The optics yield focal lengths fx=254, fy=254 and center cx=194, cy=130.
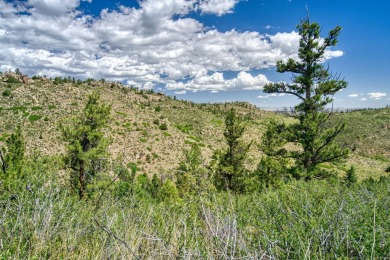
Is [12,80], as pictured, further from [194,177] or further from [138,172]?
[194,177]

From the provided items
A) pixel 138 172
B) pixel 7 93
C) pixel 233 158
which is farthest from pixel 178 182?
pixel 7 93

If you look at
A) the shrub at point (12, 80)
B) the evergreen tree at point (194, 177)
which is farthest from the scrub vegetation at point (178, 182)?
the shrub at point (12, 80)

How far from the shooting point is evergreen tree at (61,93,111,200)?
20.5 meters

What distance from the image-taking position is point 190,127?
57469 mm

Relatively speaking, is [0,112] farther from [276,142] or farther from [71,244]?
[71,244]

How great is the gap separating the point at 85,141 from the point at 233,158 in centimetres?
1344

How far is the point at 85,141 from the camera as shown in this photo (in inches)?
848

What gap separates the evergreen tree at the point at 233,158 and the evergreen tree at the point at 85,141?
10.6 meters

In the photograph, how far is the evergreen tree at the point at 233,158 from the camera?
23.5 meters

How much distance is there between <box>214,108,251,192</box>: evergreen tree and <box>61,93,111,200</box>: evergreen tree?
1061 cm

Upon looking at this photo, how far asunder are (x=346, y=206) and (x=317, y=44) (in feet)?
60.8

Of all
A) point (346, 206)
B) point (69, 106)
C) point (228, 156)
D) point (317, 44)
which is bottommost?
point (228, 156)

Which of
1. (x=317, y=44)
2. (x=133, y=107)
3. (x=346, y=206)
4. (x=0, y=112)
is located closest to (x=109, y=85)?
(x=133, y=107)

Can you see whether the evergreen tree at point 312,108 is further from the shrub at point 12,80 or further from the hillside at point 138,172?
the shrub at point 12,80
